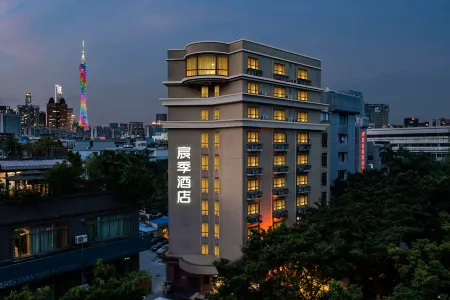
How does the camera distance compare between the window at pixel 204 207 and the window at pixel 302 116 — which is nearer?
the window at pixel 204 207

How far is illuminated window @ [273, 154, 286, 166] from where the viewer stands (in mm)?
31266

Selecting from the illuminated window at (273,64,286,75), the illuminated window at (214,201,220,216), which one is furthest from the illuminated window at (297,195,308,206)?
the illuminated window at (273,64,286,75)

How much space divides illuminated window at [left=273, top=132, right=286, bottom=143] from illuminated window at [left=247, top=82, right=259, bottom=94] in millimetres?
4334

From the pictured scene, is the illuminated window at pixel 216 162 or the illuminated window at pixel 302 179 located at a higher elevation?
the illuminated window at pixel 216 162

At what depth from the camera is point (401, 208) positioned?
23.3 meters

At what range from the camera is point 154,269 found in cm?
3450

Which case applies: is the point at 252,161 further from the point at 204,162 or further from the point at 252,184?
the point at 204,162

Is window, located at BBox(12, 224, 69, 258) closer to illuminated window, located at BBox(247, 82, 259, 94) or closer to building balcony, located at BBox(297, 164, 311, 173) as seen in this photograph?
illuminated window, located at BBox(247, 82, 259, 94)

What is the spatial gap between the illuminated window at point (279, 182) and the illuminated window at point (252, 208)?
8.44 ft

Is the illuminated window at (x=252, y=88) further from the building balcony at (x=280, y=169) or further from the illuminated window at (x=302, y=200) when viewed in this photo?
the illuminated window at (x=302, y=200)

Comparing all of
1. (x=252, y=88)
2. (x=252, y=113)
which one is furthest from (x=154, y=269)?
(x=252, y=88)

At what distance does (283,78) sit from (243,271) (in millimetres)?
18202

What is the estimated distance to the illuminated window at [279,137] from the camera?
31.2 m

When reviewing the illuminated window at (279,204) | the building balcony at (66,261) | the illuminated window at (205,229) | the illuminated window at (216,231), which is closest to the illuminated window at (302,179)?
the illuminated window at (279,204)
